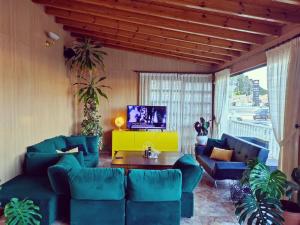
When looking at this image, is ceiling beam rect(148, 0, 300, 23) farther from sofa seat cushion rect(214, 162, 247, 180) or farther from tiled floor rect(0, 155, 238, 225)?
tiled floor rect(0, 155, 238, 225)

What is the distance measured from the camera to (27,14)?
15.2 feet

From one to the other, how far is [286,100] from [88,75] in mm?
5520

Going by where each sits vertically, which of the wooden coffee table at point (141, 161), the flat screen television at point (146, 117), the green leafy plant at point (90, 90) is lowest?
the wooden coffee table at point (141, 161)

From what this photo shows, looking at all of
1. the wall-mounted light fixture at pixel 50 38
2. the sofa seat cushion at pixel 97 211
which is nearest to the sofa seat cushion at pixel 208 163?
the sofa seat cushion at pixel 97 211

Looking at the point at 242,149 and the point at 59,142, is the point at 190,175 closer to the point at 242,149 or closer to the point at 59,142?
the point at 242,149

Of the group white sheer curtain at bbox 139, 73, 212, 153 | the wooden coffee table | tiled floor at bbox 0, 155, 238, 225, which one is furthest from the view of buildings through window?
the wooden coffee table

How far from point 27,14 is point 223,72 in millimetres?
4583

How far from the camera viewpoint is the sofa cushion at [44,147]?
15.1 ft

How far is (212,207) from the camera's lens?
4.07 meters

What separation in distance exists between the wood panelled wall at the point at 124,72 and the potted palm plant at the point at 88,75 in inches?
11.7

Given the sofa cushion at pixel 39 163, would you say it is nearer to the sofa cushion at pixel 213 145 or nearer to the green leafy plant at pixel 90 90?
the green leafy plant at pixel 90 90

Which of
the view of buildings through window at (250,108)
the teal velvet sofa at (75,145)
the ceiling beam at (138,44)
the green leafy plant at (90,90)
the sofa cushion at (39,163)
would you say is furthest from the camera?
the green leafy plant at (90,90)

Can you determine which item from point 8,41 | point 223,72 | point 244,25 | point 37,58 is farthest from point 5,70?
point 223,72

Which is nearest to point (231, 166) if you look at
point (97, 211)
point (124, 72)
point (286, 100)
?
point (286, 100)
